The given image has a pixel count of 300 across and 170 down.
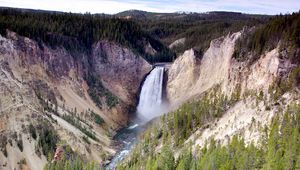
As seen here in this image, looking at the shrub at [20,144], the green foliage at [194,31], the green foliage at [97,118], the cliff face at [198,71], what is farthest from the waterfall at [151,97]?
A: the shrub at [20,144]

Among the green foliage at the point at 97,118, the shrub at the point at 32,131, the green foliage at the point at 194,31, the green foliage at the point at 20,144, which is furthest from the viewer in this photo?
Result: the green foliage at the point at 194,31

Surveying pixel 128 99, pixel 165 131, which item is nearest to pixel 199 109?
pixel 165 131

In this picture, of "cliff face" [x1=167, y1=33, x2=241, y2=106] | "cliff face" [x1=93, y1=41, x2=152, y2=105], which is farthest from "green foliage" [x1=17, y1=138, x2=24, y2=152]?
"cliff face" [x1=167, y1=33, x2=241, y2=106]

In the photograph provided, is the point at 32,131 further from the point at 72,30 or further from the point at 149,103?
the point at 72,30

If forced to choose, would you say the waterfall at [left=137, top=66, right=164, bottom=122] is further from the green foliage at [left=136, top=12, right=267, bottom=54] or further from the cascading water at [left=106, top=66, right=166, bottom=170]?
the green foliage at [left=136, top=12, right=267, bottom=54]

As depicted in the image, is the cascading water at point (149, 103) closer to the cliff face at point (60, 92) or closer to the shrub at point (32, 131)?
the cliff face at point (60, 92)

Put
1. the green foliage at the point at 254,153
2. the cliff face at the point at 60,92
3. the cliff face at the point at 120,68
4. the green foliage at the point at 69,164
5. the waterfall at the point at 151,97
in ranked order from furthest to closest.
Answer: the cliff face at the point at 120,68 → the waterfall at the point at 151,97 → the cliff face at the point at 60,92 → the green foliage at the point at 69,164 → the green foliage at the point at 254,153

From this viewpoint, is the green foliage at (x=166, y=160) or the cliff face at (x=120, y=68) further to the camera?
the cliff face at (x=120, y=68)
